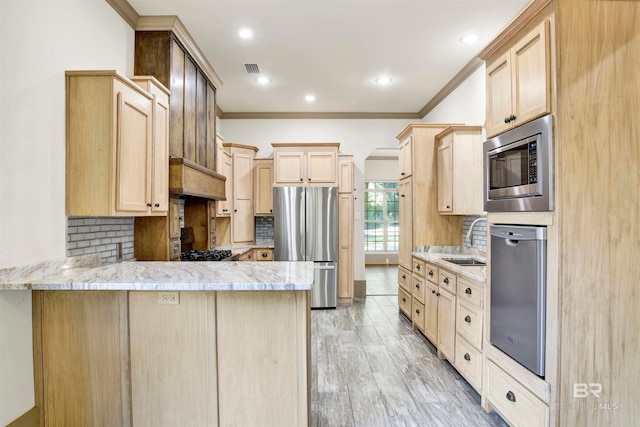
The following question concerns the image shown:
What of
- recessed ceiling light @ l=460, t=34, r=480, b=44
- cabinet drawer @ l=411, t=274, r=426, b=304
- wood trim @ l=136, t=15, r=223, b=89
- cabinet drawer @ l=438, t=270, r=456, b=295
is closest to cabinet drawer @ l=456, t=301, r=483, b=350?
cabinet drawer @ l=438, t=270, r=456, b=295

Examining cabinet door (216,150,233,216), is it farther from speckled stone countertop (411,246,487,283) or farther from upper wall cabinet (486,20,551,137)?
upper wall cabinet (486,20,551,137)

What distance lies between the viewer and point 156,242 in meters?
2.55

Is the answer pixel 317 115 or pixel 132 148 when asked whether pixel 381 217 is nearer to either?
pixel 317 115

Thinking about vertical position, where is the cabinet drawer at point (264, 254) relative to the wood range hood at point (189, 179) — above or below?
below

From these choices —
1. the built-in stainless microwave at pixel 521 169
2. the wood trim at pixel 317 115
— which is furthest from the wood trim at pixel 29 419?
the wood trim at pixel 317 115

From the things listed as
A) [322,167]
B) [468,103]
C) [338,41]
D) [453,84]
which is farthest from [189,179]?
[453,84]

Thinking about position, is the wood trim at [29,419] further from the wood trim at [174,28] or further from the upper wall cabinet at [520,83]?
the upper wall cabinet at [520,83]

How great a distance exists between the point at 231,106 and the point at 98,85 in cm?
306

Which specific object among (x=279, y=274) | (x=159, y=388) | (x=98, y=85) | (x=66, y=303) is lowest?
(x=159, y=388)

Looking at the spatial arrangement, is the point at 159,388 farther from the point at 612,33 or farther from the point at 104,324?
the point at 612,33

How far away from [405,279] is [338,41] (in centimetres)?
283

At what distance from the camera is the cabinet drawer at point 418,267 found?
10.9 ft

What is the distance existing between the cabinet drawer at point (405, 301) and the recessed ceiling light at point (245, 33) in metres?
3.31

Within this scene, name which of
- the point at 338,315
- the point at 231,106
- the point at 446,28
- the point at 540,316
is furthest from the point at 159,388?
the point at 231,106
